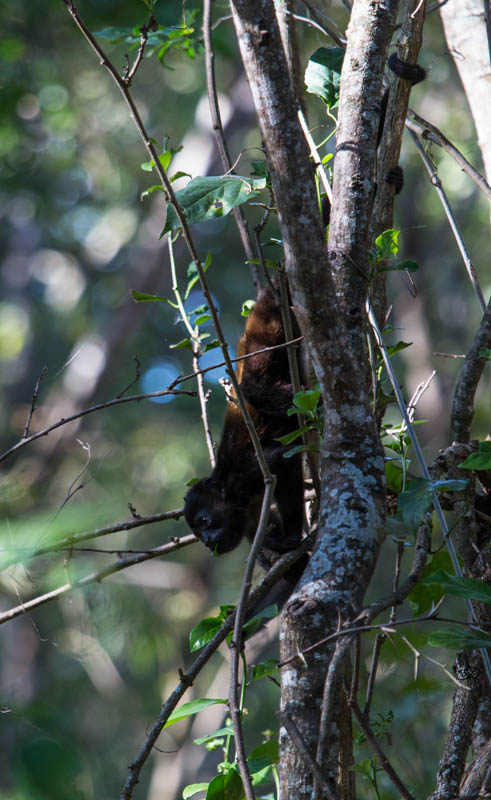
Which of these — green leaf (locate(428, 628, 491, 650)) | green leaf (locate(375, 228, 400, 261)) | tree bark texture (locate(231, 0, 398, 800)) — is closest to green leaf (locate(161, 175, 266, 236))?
tree bark texture (locate(231, 0, 398, 800))

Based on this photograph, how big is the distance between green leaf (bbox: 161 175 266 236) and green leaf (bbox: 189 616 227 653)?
41.7 inches

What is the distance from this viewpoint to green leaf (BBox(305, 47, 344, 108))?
2.20m

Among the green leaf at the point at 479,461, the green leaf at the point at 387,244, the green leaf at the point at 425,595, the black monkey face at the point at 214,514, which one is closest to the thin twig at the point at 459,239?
the green leaf at the point at 387,244

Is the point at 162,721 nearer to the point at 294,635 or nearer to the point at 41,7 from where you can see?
the point at 294,635

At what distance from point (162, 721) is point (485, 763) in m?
0.71

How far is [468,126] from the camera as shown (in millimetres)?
10461

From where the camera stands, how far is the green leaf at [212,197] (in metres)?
1.87

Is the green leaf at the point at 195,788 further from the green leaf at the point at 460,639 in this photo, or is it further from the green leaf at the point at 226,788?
the green leaf at the point at 460,639

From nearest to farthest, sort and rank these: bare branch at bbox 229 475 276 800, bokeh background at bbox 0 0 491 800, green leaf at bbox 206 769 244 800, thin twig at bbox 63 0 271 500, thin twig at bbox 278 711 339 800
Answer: thin twig at bbox 278 711 339 800 → bare branch at bbox 229 475 276 800 → thin twig at bbox 63 0 271 500 → green leaf at bbox 206 769 244 800 → bokeh background at bbox 0 0 491 800

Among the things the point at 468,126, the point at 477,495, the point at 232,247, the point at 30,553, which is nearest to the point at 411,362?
the point at 468,126

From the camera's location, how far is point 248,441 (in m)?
3.63

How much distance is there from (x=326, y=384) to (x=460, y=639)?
0.59 metres

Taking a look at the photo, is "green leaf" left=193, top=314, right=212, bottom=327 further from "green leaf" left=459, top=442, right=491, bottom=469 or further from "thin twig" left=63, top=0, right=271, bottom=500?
"green leaf" left=459, top=442, right=491, bottom=469

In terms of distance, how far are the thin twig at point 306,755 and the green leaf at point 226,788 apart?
0.62m
